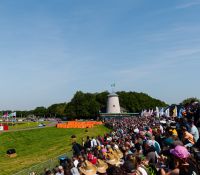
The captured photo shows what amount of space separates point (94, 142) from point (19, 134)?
47680mm

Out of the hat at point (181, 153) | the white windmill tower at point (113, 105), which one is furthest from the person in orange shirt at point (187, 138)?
the white windmill tower at point (113, 105)

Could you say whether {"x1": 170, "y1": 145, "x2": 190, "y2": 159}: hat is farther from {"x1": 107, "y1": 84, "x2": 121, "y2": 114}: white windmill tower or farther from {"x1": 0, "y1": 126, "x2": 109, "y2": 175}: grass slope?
{"x1": 107, "y1": 84, "x2": 121, "y2": 114}: white windmill tower

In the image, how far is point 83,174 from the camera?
9.75 metres

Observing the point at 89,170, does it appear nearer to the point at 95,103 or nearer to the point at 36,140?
the point at 36,140

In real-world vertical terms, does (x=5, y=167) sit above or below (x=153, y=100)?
below

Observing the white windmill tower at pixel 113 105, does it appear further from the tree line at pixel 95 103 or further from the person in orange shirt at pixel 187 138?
the person in orange shirt at pixel 187 138

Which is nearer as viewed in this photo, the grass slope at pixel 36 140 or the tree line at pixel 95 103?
the grass slope at pixel 36 140

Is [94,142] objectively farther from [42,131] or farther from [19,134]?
[42,131]

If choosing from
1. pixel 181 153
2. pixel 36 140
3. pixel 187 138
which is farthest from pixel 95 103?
pixel 181 153

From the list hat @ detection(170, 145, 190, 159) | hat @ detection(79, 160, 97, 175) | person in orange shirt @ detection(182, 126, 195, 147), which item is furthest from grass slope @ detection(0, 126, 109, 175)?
hat @ detection(170, 145, 190, 159)

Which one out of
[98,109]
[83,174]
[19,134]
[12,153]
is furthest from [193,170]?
[98,109]

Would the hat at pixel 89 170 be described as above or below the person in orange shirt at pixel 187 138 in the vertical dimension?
below

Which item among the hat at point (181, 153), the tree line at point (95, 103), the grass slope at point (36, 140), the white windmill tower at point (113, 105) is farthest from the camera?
the tree line at point (95, 103)

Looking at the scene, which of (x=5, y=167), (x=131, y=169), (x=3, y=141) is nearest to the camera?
(x=131, y=169)
